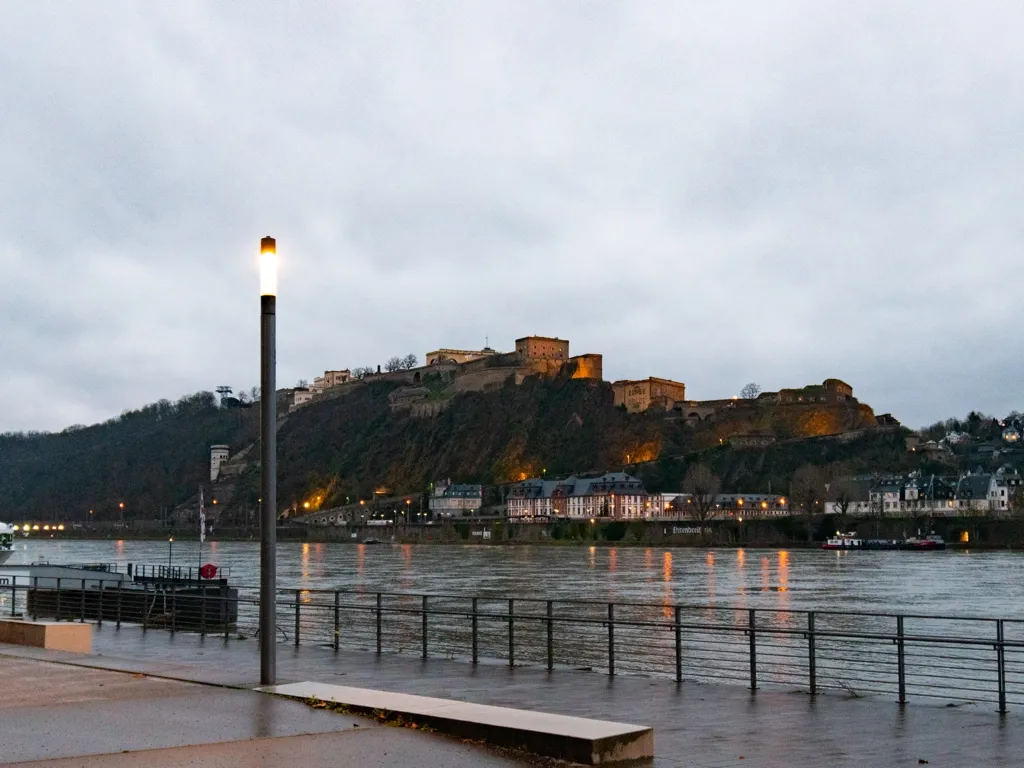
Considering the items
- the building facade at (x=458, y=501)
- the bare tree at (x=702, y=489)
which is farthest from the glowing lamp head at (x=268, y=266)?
the building facade at (x=458, y=501)

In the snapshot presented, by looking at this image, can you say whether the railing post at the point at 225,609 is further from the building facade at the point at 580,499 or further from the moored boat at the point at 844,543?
the building facade at the point at 580,499

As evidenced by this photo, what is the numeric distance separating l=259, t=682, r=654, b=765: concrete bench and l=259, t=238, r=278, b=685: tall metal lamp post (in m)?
1.58

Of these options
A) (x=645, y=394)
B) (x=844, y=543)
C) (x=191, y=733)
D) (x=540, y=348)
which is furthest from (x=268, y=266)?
(x=540, y=348)

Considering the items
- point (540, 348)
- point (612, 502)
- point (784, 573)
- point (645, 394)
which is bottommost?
point (784, 573)

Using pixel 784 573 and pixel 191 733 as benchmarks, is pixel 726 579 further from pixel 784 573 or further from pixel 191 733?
pixel 191 733

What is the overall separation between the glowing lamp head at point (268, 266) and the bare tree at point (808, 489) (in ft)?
391

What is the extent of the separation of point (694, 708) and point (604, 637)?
17.4 m

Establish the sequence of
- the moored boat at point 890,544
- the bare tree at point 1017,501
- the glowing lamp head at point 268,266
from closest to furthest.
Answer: the glowing lamp head at point 268,266 → the moored boat at point 890,544 → the bare tree at point 1017,501

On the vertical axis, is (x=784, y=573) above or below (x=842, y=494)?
below

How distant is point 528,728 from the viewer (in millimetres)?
8406

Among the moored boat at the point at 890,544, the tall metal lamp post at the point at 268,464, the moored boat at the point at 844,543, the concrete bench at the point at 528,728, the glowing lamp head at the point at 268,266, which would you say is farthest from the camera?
the moored boat at the point at 844,543

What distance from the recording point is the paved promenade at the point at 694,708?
9.02m

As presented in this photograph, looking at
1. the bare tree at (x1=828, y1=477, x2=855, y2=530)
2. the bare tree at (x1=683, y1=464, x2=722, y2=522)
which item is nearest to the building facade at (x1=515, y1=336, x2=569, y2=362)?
the bare tree at (x1=683, y1=464, x2=722, y2=522)

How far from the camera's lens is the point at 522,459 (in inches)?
7254
